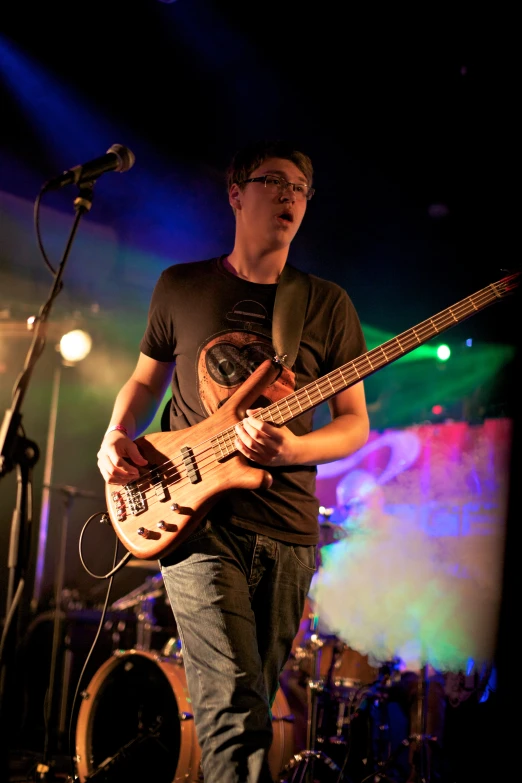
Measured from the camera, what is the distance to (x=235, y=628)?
84.7 inches

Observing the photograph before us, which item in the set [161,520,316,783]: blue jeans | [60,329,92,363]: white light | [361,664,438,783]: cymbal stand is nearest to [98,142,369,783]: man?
[161,520,316,783]: blue jeans

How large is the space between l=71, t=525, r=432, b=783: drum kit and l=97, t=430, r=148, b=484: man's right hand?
95.4 inches

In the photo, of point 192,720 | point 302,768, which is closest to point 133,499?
point 192,720

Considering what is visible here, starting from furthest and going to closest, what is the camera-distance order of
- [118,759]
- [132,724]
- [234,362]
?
1. [132,724]
2. [118,759]
3. [234,362]

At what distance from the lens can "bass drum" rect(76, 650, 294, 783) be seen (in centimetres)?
452

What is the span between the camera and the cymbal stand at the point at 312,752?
4.46 m

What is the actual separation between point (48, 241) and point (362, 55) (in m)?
3.83

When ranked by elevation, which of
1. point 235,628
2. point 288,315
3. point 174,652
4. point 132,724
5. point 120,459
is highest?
point 288,315

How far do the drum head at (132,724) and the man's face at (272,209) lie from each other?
127 inches

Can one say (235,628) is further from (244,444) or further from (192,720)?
(192,720)

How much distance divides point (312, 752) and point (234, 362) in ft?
10.4

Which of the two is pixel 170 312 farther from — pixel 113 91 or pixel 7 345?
pixel 7 345

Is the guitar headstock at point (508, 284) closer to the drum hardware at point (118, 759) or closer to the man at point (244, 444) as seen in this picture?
the man at point (244, 444)

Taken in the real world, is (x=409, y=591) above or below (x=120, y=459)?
below
